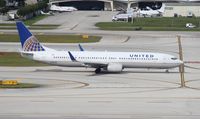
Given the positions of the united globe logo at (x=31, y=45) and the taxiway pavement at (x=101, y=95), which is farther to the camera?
the united globe logo at (x=31, y=45)

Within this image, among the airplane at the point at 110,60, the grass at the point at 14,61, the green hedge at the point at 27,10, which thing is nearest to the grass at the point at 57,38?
the grass at the point at 14,61

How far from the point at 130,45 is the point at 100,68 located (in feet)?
116

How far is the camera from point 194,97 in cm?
5347

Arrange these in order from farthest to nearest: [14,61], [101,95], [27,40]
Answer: [14,61] < [27,40] < [101,95]

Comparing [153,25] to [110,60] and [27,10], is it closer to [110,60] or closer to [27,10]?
[27,10]

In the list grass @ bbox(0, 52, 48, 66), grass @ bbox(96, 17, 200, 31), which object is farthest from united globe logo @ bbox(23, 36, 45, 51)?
grass @ bbox(96, 17, 200, 31)

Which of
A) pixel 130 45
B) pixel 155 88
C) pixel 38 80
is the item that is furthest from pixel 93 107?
pixel 130 45

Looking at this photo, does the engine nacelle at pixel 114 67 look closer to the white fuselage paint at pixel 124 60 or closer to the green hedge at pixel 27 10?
the white fuselage paint at pixel 124 60

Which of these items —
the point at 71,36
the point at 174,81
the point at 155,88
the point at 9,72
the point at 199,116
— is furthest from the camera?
the point at 71,36

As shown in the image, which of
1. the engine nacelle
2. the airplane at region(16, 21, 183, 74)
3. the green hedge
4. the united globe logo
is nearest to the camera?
the engine nacelle

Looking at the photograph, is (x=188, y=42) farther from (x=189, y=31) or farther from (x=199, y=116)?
(x=199, y=116)

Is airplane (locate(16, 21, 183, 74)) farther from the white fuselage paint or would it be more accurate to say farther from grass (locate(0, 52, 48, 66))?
grass (locate(0, 52, 48, 66))

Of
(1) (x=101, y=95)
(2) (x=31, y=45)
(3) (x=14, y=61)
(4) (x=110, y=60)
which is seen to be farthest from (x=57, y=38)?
(1) (x=101, y=95)

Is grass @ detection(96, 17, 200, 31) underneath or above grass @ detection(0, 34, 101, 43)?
underneath
